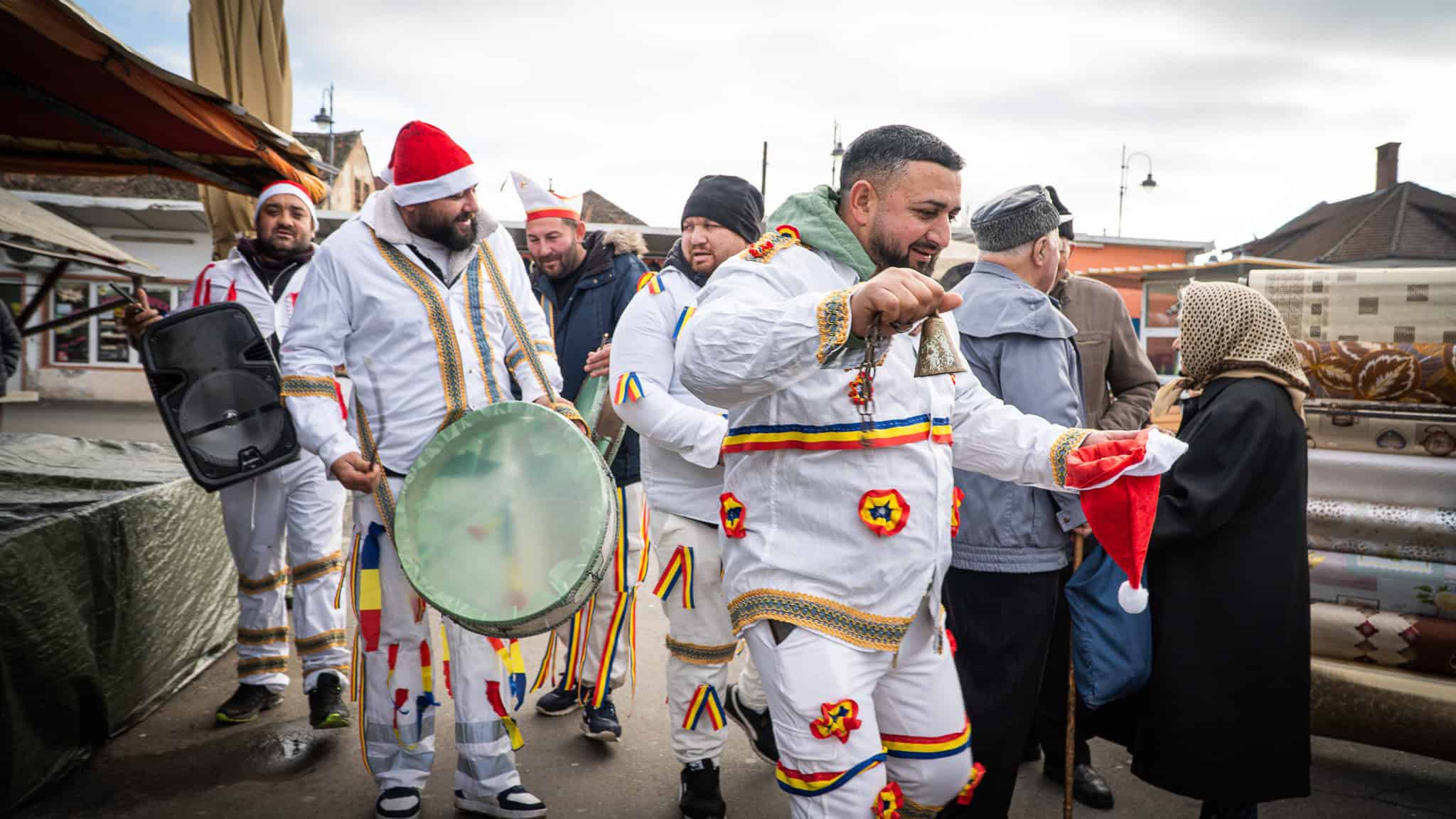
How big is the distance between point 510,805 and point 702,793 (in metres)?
0.67

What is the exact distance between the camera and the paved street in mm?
3621

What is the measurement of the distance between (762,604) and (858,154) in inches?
43.0

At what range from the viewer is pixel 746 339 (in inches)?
78.0

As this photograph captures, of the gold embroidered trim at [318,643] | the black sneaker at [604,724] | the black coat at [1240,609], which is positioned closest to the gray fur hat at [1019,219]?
the black coat at [1240,609]

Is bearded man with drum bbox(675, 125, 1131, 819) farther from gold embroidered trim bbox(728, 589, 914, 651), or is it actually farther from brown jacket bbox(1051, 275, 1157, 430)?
brown jacket bbox(1051, 275, 1157, 430)

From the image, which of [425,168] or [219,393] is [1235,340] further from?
[219,393]

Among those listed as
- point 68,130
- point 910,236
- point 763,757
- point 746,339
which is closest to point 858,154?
point 910,236

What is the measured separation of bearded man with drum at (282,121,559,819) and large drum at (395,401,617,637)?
0.18m

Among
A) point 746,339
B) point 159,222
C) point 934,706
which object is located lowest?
point 934,706

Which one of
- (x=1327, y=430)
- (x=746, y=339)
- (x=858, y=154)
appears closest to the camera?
(x=746, y=339)

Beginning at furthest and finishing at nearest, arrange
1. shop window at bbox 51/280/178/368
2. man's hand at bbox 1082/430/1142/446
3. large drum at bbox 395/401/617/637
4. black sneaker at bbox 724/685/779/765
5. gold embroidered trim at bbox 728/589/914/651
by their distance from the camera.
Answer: shop window at bbox 51/280/178/368 → black sneaker at bbox 724/685/779/765 → large drum at bbox 395/401/617/637 → man's hand at bbox 1082/430/1142/446 → gold embroidered trim at bbox 728/589/914/651

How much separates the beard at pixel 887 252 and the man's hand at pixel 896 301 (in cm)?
46

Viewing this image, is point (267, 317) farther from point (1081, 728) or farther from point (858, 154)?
point (1081, 728)

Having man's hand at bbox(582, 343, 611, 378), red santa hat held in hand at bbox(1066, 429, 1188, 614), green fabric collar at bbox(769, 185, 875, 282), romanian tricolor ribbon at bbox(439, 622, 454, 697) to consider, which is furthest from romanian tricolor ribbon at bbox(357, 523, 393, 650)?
red santa hat held in hand at bbox(1066, 429, 1188, 614)
